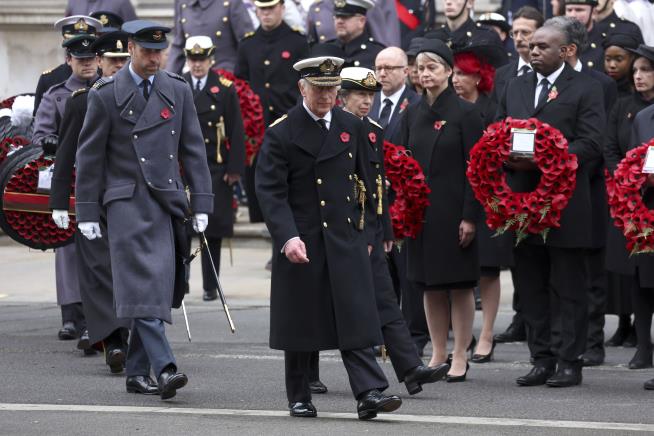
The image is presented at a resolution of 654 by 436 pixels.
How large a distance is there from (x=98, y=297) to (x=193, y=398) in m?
1.40

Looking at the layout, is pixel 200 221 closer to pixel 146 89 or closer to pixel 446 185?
pixel 146 89

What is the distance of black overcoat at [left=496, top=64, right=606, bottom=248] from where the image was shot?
10.5 metres

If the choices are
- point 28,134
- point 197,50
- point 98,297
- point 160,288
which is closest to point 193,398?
point 160,288

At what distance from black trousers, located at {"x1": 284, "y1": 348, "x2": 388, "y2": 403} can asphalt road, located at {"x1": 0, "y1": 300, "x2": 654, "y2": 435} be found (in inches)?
6.1

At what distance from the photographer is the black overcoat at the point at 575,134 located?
10516 millimetres

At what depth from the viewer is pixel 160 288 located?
10133 mm

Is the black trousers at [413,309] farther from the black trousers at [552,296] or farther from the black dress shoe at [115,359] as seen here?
the black dress shoe at [115,359]

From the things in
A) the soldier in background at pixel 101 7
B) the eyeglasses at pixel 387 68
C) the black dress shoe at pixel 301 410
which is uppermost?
the soldier in background at pixel 101 7

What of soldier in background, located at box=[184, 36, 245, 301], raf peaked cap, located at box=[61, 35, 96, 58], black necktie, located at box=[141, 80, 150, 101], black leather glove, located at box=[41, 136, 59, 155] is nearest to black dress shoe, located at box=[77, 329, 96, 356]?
black leather glove, located at box=[41, 136, 59, 155]

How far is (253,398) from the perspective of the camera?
10188 millimetres

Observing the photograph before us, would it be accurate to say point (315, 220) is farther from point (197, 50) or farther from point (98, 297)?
point (197, 50)

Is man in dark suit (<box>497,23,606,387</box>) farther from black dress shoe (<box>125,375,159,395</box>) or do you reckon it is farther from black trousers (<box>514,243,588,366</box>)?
black dress shoe (<box>125,375,159,395</box>)

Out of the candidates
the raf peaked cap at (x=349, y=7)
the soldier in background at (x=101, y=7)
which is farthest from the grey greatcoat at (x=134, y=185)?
the soldier in background at (x=101, y=7)

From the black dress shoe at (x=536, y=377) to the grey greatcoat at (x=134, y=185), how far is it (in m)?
2.14
